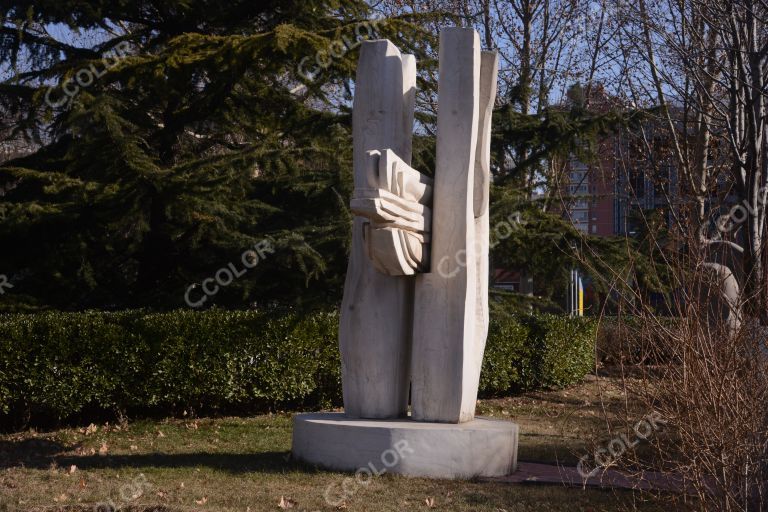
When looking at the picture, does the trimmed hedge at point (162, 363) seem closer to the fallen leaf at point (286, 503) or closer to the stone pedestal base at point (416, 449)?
the stone pedestal base at point (416, 449)

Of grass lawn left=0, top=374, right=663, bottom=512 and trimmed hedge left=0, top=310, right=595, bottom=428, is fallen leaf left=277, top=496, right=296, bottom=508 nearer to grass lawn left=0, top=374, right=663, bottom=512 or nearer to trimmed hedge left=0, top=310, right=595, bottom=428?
grass lawn left=0, top=374, right=663, bottom=512

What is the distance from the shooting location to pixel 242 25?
579 inches

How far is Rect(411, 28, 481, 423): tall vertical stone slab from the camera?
7.57m

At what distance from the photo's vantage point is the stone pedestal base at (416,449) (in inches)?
284

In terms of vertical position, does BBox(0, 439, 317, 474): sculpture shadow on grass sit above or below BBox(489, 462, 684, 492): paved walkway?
below

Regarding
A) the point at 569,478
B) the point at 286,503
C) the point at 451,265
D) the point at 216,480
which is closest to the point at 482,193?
the point at 451,265

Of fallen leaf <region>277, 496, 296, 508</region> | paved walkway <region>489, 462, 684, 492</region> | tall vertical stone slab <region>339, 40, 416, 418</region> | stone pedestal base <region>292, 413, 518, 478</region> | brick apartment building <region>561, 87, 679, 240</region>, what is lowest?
fallen leaf <region>277, 496, 296, 508</region>

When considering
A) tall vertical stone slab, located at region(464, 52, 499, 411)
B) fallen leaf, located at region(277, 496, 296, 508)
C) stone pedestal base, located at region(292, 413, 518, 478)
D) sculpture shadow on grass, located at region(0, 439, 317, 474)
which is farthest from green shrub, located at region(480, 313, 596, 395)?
fallen leaf, located at region(277, 496, 296, 508)

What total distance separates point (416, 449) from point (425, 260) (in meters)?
1.64

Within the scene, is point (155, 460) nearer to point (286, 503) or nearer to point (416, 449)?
point (286, 503)

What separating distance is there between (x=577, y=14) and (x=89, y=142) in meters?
11.8

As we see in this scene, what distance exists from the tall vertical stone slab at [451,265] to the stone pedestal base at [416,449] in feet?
1.01

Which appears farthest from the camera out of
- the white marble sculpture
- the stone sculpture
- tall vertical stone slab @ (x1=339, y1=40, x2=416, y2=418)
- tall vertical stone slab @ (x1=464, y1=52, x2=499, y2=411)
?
tall vertical stone slab @ (x1=464, y1=52, x2=499, y2=411)

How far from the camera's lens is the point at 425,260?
774cm
